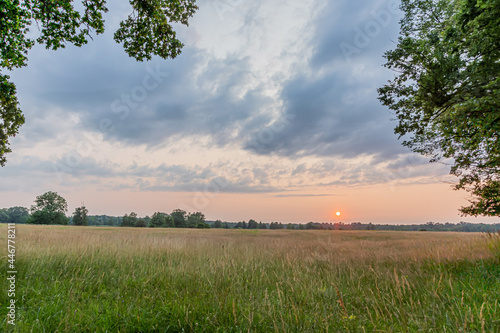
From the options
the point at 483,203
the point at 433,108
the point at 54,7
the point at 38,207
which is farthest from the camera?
the point at 38,207

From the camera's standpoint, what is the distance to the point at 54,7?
6961 millimetres

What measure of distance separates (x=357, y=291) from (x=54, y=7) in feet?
36.9

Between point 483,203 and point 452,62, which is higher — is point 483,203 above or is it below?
below

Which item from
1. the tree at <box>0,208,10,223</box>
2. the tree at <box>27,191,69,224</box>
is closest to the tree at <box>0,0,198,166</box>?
the tree at <box>27,191,69,224</box>

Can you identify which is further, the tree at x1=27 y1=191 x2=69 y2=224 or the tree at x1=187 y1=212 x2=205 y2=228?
the tree at x1=187 y1=212 x2=205 y2=228

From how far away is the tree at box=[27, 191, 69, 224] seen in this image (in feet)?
238

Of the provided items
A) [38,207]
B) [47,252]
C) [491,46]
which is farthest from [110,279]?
[38,207]

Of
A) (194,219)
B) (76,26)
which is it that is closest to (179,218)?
(194,219)

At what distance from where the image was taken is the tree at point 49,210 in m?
72.6

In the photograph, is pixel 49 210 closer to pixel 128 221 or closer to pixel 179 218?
pixel 128 221

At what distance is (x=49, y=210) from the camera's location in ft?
254

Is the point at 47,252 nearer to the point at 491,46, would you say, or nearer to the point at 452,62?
the point at 452,62

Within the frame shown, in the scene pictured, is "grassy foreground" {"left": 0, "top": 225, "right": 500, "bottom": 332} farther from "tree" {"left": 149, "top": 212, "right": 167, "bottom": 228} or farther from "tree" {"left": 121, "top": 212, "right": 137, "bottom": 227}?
"tree" {"left": 121, "top": 212, "right": 137, "bottom": 227}

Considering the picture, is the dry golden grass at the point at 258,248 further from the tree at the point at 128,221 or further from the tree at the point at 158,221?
the tree at the point at 128,221
